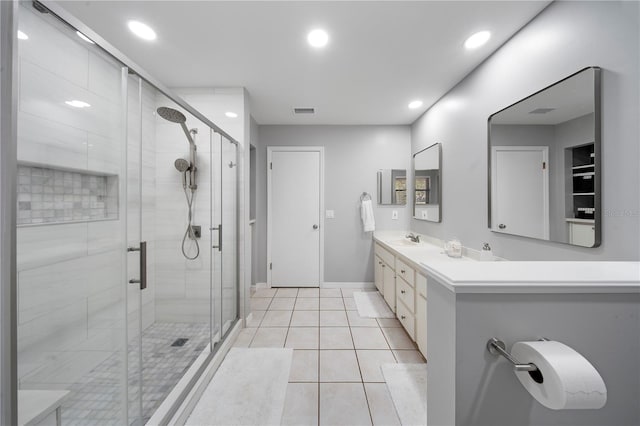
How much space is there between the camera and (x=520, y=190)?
1646 millimetres

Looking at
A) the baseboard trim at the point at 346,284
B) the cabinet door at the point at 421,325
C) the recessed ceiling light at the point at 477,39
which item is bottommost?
the baseboard trim at the point at 346,284

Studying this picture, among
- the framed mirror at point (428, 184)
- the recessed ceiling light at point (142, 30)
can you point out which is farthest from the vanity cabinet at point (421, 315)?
the recessed ceiling light at point (142, 30)

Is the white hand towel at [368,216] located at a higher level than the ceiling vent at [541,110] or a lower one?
lower

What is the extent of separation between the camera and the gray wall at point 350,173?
12.2 feet

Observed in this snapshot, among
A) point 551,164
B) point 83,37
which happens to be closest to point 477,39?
point 551,164

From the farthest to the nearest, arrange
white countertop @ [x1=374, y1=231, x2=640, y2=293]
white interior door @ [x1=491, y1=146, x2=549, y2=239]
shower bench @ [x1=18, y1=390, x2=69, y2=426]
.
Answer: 1. white interior door @ [x1=491, y1=146, x2=549, y2=239]
2. shower bench @ [x1=18, y1=390, x2=69, y2=426]
3. white countertop @ [x1=374, y1=231, x2=640, y2=293]

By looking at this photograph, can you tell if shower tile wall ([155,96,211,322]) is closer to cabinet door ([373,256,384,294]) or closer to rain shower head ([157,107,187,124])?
rain shower head ([157,107,187,124])

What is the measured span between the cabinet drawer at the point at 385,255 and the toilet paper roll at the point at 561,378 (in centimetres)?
210

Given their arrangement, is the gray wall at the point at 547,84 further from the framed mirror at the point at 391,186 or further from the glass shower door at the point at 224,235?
the glass shower door at the point at 224,235

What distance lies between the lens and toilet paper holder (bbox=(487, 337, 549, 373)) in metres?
0.64

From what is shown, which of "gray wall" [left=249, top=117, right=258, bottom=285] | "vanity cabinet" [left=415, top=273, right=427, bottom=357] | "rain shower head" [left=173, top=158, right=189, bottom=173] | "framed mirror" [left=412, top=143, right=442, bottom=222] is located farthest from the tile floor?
"rain shower head" [left=173, top=158, right=189, bottom=173]

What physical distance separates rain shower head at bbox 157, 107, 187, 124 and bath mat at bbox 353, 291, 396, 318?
265 cm

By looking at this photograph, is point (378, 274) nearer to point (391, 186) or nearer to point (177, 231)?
point (391, 186)

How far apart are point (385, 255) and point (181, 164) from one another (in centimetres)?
241
